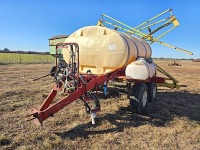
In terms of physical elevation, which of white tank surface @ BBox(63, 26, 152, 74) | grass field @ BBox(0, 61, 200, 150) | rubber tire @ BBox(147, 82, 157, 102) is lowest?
grass field @ BBox(0, 61, 200, 150)

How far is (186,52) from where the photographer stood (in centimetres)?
1265

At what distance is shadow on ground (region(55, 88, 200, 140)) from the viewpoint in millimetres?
5851

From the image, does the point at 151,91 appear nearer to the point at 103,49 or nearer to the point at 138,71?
the point at 138,71

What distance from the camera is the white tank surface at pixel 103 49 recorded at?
7.59 metres

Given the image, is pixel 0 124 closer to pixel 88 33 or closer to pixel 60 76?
pixel 60 76

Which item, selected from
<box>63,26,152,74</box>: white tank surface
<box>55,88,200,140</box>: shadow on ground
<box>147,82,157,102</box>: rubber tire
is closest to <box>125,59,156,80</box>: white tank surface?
<box>63,26,152,74</box>: white tank surface

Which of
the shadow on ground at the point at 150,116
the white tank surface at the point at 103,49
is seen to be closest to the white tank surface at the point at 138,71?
the white tank surface at the point at 103,49

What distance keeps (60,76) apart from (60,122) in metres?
1.20

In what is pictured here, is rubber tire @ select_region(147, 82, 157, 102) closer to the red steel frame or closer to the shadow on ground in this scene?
the shadow on ground

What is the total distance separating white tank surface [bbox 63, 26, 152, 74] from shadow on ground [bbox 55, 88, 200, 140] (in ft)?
4.86

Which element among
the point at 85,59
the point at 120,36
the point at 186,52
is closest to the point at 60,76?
the point at 85,59

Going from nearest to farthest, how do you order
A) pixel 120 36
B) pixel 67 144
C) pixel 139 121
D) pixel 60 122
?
pixel 67 144 < pixel 60 122 < pixel 139 121 < pixel 120 36

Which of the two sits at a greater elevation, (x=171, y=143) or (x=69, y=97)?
(x=69, y=97)

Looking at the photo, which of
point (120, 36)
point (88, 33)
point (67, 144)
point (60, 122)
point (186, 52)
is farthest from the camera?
point (186, 52)
